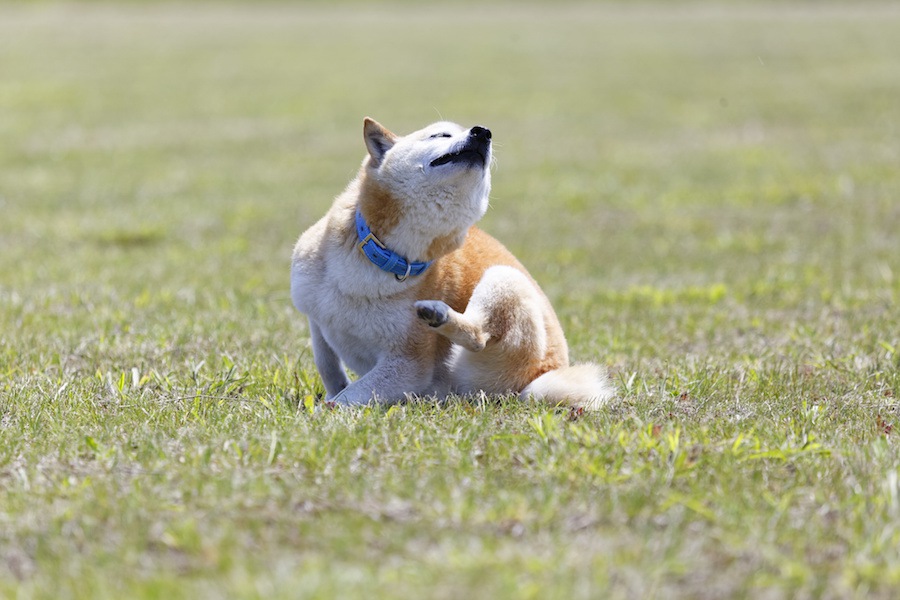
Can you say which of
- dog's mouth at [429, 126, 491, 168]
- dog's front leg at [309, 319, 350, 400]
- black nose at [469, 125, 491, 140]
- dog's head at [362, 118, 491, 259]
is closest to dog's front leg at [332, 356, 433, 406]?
dog's front leg at [309, 319, 350, 400]

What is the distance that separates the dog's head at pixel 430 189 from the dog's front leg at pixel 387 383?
0.53 m

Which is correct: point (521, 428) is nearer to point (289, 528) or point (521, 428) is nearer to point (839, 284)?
point (289, 528)

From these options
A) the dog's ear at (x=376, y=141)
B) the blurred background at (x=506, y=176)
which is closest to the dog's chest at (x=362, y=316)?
the dog's ear at (x=376, y=141)

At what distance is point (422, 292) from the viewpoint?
505 centimetres

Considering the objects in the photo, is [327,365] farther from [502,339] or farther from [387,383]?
[502,339]

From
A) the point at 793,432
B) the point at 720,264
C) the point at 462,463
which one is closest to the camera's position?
the point at 462,463

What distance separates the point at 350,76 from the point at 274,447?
2214 cm

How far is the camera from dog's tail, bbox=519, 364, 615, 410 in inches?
192

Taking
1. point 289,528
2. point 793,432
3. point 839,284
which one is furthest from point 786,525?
point 839,284

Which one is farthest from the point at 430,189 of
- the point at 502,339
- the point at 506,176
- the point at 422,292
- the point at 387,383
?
the point at 506,176

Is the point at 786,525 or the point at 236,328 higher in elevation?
the point at 786,525

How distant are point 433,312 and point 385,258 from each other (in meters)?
0.42

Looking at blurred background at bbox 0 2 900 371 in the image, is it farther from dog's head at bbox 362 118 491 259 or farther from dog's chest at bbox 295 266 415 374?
dog's head at bbox 362 118 491 259

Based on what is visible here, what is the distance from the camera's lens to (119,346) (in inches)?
240
